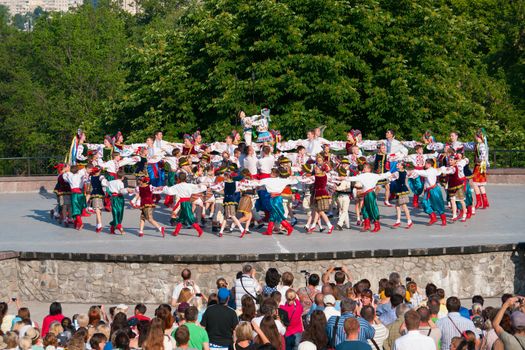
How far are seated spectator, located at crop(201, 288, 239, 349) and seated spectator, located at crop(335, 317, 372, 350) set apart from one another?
102 inches

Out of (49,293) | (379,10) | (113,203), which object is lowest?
(49,293)

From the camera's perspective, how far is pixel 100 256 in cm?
2509

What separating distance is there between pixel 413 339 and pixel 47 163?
31.2 metres

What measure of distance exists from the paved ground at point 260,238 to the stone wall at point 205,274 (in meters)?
0.62

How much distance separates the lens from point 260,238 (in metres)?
27.5

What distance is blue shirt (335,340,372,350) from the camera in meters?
13.5

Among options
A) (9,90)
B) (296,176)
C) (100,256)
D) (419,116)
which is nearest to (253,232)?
(296,176)

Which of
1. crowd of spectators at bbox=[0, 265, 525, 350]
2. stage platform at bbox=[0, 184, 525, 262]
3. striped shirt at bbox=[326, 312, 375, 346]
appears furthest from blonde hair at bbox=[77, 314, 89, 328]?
stage platform at bbox=[0, 184, 525, 262]

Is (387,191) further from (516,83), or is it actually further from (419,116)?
(516,83)

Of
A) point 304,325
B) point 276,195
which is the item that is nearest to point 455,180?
point 276,195

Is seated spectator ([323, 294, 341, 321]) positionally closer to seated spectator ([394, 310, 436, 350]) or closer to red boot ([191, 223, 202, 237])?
seated spectator ([394, 310, 436, 350])

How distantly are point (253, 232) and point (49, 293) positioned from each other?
519 cm

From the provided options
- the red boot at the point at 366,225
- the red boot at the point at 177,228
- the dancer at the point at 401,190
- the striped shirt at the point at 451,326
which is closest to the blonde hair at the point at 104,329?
the striped shirt at the point at 451,326

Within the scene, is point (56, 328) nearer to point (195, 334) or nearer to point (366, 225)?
point (195, 334)
